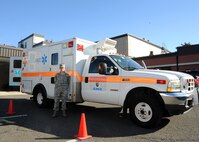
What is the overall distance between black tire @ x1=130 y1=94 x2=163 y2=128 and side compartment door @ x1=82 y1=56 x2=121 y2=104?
73 centimetres

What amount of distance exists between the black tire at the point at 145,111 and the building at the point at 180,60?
18.9m

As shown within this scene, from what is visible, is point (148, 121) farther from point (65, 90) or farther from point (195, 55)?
point (195, 55)

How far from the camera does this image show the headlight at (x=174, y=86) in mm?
5863

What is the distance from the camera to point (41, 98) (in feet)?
31.6

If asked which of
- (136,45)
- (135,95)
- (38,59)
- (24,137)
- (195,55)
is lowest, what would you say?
(24,137)

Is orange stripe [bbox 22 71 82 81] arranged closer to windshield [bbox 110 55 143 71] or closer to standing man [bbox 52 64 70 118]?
standing man [bbox 52 64 70 118]

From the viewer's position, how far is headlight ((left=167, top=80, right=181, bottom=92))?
586 centimetres

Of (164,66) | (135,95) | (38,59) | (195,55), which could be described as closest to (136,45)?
(164,66)

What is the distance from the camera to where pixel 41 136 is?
546 centimetres

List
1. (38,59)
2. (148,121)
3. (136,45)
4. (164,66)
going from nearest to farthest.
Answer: (148,121)
(38,59)
(164,66)
(136,45)

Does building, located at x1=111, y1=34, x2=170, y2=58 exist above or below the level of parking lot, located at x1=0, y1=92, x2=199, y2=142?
above

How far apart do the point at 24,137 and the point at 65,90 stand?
8.30 ft

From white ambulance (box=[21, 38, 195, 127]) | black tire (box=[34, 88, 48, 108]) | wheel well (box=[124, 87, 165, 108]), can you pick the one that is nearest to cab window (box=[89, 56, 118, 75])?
white ambulance (box=[21, 38, 195, 127])

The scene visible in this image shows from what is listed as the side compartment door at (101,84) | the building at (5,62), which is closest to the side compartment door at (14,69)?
the building at (5,62)
